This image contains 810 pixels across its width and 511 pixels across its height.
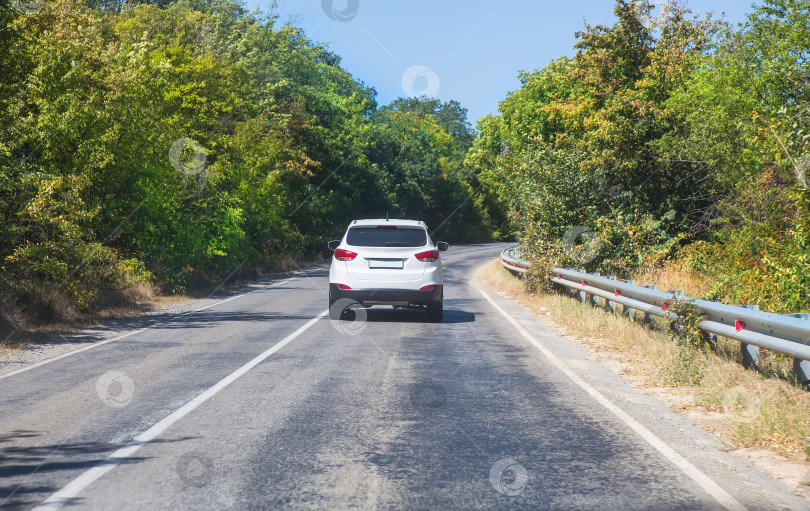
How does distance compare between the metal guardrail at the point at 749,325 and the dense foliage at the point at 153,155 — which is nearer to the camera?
the metal guardrail at the point at 749,325

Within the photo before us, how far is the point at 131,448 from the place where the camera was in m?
5.36

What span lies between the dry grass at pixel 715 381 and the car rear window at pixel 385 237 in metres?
3.20

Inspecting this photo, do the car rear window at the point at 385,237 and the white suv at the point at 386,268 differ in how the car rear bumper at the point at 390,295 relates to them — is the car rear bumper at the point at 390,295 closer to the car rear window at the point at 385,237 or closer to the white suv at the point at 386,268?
the white suv at the point at 386,268

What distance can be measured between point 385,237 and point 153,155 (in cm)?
934

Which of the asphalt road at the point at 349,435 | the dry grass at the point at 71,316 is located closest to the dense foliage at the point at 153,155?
Result: the dry grass at the point at 71,316

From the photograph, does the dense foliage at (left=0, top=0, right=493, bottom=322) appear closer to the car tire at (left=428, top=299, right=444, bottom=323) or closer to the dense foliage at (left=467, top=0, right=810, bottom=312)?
the car tire at (left=428, top=299, right=444, bottom=323)

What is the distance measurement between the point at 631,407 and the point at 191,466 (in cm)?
412

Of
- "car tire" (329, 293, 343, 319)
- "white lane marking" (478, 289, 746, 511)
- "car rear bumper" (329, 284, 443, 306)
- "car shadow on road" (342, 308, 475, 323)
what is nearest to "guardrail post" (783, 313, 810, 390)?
"white lane marking" (478, 289, 746, 511)

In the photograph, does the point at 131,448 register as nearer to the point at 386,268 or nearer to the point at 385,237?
the point at 386,268

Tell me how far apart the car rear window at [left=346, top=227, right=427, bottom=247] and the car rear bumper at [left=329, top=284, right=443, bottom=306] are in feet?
2.93

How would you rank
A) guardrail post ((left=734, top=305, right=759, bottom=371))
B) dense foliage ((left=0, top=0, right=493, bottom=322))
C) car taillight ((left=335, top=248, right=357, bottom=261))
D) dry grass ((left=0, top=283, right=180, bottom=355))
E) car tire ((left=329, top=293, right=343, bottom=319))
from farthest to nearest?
car tire ((left=329, top=293, right=343, bottom=319)) → car taillight ((left=335, top=248, right=357, bottom=261)) → dense foliage ((left=0, top=0, right=493, bottom=322)) → dry grass ((left=0, top=283, right=180, bottom=355)) → guardrail post ((left=734, top=305, right=759, bottom=371))

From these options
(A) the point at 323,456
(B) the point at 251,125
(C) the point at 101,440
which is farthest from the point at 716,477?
(B) the point at 251,125

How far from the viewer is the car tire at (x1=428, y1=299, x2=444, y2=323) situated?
13.7 metres

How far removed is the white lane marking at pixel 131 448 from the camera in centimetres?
432
